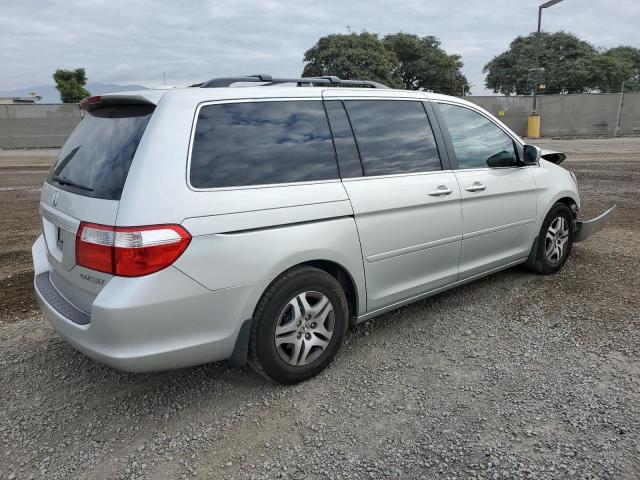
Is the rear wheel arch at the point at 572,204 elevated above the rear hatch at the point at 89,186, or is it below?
below

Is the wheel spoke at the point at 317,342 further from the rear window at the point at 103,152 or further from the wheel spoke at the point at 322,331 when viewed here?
the rear window at the point at 103,152

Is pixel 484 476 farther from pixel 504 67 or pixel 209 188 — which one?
pixel 504 67

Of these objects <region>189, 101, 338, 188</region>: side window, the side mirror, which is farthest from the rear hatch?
the side mirror

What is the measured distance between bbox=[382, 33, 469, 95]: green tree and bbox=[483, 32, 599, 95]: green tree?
562 cm

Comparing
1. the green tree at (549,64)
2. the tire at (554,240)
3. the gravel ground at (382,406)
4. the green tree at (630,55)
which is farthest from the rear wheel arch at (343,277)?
the green tree at (630,55)

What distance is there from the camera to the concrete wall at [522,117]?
950 inches

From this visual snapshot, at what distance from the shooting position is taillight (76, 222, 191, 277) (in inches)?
96.0

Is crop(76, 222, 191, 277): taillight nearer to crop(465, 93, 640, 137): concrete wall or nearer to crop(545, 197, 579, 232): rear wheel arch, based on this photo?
crop(545, 197, 579, 232): rear wheel arch

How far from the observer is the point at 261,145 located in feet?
9.60

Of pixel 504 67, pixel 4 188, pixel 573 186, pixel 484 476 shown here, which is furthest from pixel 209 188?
pixel 504 67

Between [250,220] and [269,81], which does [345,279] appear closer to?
[250,220]

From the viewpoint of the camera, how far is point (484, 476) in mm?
2334

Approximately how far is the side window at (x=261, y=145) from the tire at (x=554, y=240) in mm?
2527

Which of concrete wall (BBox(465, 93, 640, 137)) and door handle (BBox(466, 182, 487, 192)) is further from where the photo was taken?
concrete wall (BBox(465, 93, 640, 137))
